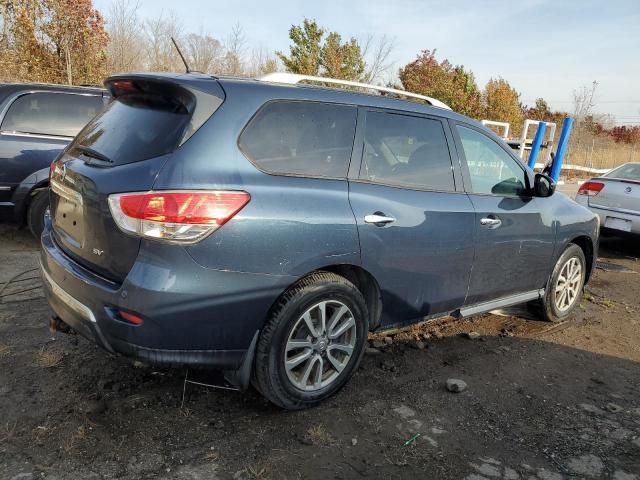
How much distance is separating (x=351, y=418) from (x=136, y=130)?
6.57ft

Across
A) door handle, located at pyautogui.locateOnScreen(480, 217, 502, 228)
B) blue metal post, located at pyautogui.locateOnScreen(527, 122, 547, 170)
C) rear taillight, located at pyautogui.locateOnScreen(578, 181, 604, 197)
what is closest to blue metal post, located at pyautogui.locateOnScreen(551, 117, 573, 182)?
blue metal post, located at pyautogui.locateOnScreen(527, 122, 547, 170)

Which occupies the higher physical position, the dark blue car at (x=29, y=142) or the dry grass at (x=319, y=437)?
the dark blue car at (x=29, y=142)

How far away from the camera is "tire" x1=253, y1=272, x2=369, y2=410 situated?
2.82 metres

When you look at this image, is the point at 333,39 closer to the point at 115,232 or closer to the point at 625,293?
the point at 625,293

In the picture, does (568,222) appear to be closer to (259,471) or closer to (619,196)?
(259,471)

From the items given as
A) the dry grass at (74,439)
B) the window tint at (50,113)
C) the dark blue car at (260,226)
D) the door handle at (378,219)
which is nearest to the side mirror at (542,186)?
the dark blue car at (260,226)

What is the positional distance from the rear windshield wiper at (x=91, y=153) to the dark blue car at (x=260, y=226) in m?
0.01

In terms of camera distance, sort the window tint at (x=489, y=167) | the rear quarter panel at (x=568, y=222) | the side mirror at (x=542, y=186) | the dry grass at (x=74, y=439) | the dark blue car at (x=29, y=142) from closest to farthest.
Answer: the dry grass at (x=74, y=439), the window tint at (x=489, y=167), the side mirror at (x=542, y=186), the rear quarter panel at (x=568, y=222), the dark blue car at (x=29, y=142)

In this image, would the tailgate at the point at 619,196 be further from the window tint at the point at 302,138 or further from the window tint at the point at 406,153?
the window tint at the point at 302,138

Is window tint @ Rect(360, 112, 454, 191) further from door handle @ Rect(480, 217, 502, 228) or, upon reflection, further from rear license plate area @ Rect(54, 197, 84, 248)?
rear license plate area @ Rect(54, 197, 84, 248)

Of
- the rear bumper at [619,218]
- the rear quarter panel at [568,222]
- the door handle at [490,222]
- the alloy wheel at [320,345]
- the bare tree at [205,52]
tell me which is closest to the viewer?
the alloy wheel at [320,345]

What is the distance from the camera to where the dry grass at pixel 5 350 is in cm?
352

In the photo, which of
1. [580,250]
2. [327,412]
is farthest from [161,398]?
[580,250]

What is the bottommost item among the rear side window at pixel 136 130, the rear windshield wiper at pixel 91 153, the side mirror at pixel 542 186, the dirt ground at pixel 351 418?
the dirt ground at pixel 351 418
